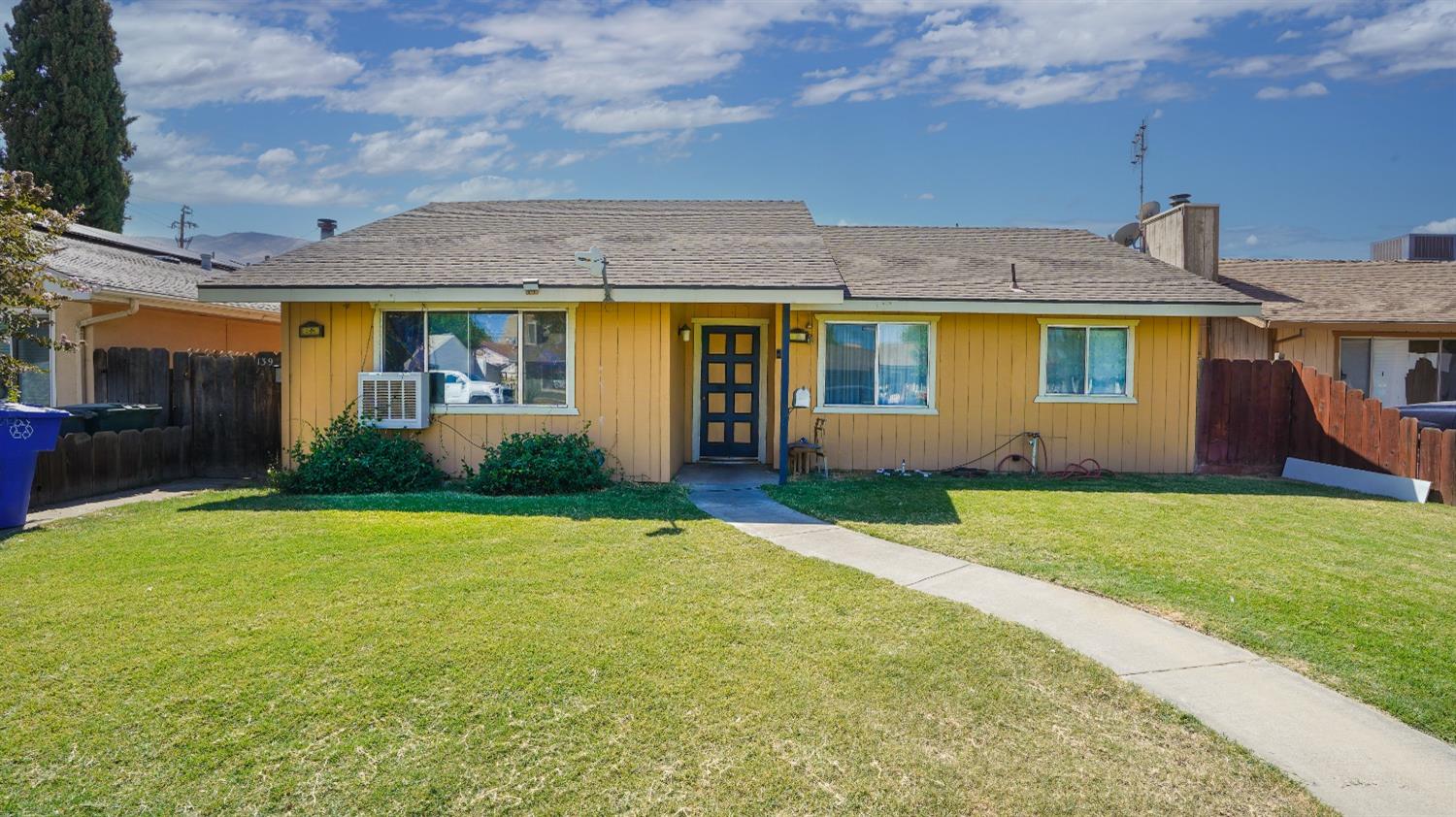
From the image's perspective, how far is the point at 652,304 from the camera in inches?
426

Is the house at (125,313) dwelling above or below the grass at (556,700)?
above

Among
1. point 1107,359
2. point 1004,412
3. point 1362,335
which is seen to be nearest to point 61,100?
point 1004,412

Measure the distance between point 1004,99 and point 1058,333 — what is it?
302 inches

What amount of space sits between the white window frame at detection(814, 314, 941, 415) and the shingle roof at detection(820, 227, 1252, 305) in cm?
44

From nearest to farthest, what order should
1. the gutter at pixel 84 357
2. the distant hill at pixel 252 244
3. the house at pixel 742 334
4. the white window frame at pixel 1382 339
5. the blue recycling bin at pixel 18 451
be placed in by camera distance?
the blue recycling bin at pixel 18 451
the house at pixel 742 334
the gutter at pixel 84 357
the white window frame at pixel 1382 339
the distant hill at pixel 252 244

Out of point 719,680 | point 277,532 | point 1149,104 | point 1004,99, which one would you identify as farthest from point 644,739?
point 1149,104

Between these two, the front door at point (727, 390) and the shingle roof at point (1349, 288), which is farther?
the shingle roof at point (1349, 288)

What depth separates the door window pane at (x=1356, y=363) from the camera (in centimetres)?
1597

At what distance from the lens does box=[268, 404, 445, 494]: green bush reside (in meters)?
10.1

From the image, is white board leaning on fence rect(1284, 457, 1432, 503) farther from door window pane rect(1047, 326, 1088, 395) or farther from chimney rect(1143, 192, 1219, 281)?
chimney rect(1143, 192, 1219, 281)

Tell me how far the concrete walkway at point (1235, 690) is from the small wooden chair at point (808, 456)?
4692mm

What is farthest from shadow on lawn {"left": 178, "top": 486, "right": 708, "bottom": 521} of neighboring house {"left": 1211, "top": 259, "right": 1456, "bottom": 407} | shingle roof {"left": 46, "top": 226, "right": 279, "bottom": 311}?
neighboring house {"left": 1211, "top": 259, "right": 1456, "bottom": 407}

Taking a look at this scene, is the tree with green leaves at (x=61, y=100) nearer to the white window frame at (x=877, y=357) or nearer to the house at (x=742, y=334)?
the house at (x=742, y=334)

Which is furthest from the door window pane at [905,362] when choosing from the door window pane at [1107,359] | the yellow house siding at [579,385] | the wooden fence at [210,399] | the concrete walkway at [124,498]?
the concrete walkway at [124,498]
